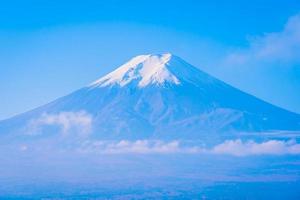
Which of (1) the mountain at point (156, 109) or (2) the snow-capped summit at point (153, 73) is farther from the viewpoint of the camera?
(2) the snow-capped summit at point (153, 73)

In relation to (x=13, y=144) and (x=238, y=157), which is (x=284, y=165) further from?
(x=13, y=144)

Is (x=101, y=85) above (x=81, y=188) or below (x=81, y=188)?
above

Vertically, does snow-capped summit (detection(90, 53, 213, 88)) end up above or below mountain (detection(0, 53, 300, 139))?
above

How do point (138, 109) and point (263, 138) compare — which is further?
point (138, 109)

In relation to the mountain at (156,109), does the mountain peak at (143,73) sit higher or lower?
higher

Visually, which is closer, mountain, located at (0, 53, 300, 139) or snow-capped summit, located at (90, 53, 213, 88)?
mountain, located at (0, 53, 300, 139)

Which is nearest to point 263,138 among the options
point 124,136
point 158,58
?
point 124,136

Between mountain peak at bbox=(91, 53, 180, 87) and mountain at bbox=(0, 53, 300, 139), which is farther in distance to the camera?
mountain peak at bbox=(91, 53, 180, 87)
